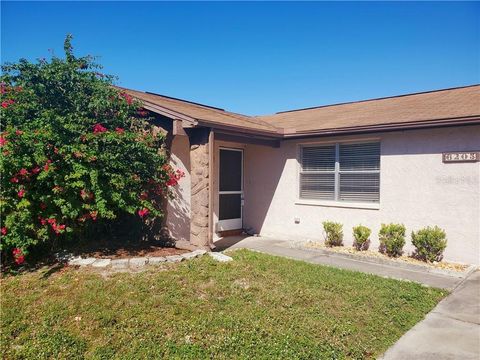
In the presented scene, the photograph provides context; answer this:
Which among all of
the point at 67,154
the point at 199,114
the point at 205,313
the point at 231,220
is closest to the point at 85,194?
the point at 67,154

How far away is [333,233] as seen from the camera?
8.58 meters

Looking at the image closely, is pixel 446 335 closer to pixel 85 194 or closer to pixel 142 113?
pixel 85 194

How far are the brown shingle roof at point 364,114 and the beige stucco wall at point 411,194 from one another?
41cm

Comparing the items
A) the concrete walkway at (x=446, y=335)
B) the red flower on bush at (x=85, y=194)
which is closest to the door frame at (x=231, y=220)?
the red flower on bush at (x=85, y=194)

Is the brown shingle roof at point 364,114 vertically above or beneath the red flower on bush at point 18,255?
above

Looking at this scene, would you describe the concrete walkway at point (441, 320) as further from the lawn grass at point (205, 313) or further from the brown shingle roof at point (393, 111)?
the brown shingle roof at point (393, 111)

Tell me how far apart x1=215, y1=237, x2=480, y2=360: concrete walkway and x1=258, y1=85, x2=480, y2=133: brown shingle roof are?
3123mm

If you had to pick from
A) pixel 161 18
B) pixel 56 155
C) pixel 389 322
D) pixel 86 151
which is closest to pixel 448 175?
pixel 389 322

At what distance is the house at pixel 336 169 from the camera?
6.93 meters

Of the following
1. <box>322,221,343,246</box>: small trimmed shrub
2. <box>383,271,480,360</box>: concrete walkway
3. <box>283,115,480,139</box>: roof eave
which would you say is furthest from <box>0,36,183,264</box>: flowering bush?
<box>383,271,480,360</box>: concrete walkway

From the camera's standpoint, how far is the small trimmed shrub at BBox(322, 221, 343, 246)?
337 inches

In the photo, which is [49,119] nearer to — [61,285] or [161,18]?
[61,285]

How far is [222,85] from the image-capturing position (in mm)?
15859

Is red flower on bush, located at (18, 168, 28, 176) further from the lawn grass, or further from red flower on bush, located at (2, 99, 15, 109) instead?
the lawn grass
